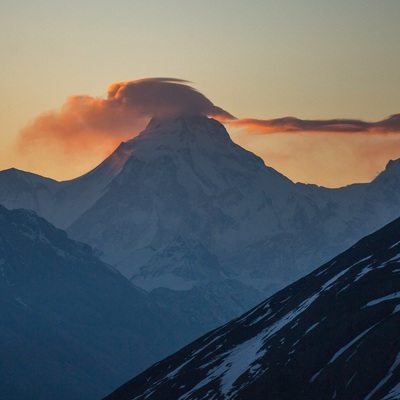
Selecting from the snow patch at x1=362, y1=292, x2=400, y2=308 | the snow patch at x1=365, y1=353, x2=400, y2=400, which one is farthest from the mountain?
the snow patch at x1=362, y1=292, x2=400, y2=308

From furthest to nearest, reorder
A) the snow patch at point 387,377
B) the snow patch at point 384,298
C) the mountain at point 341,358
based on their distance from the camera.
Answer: the snow patch at point 384,298, the mountain at point 341,358, the snow patch at point 387,377

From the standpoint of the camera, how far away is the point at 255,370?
633 feet

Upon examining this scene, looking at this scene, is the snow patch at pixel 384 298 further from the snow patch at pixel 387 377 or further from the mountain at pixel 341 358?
the snow patch at pixel 387 377

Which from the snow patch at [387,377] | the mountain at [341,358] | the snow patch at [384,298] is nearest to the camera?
the snow patch at [387,377]

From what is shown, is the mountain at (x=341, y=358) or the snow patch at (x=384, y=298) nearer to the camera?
the mountain at (x=341, y=358)

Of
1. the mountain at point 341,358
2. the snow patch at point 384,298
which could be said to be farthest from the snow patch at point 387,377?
the snow patch at point 384,298

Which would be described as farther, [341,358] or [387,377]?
[341,358]

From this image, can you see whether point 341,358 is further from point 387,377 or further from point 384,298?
point 387,377

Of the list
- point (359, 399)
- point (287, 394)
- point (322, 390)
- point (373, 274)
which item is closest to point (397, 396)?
point (359, 399)

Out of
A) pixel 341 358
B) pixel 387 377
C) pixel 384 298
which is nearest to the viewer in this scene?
pixel 387 377

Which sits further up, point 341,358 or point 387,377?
point 341,358

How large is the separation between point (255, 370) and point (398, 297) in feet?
89.7

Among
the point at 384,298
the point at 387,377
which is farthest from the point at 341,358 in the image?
the point at 387,377

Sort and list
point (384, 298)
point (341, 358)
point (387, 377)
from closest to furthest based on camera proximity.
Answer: point (387, 377) < point (341, 358) < point (384, 298)
